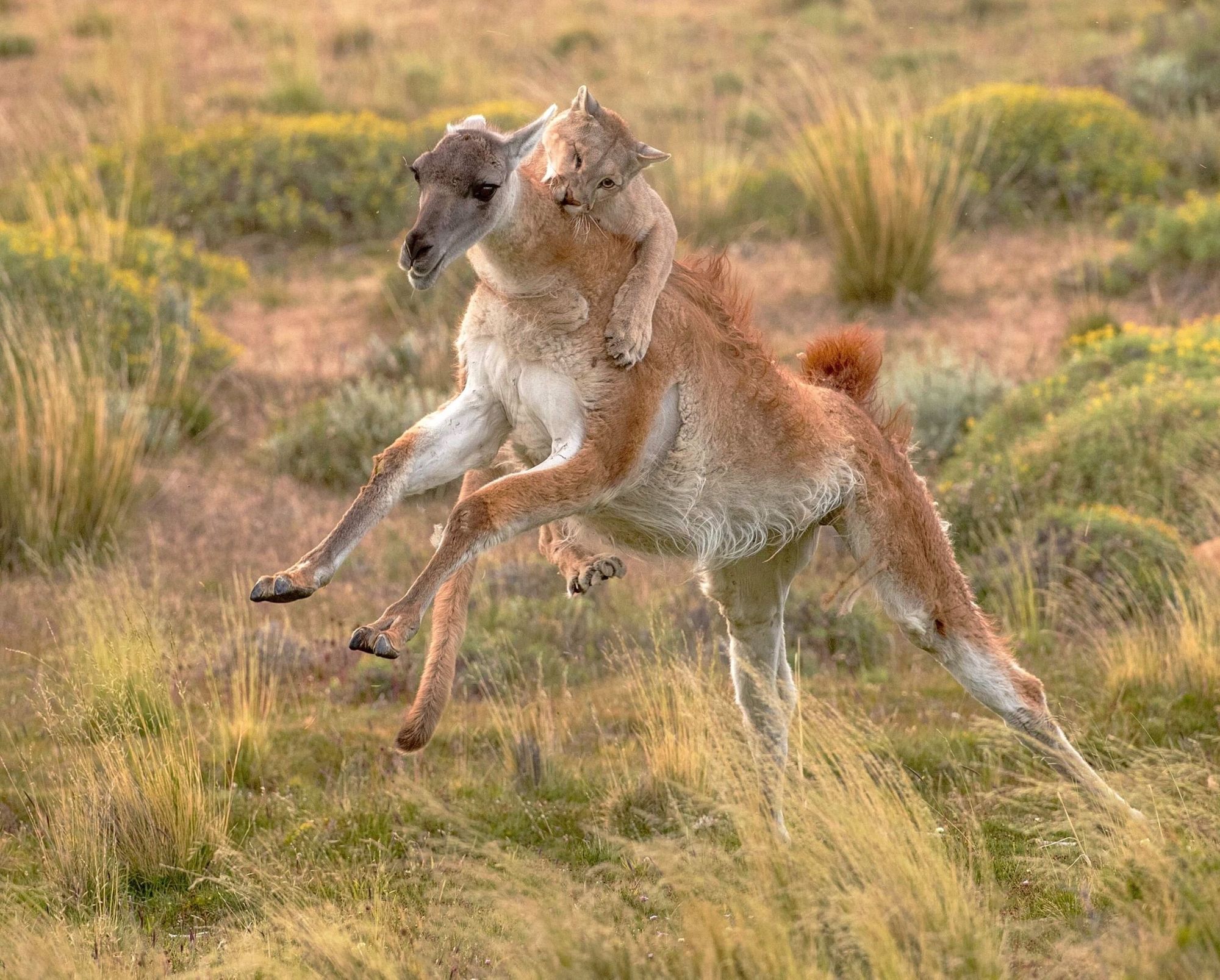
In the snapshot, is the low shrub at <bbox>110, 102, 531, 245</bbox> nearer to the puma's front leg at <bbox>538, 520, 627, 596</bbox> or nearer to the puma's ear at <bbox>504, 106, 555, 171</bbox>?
the puma's front leg at <bbox>538, 520, 627, 596</bbox>

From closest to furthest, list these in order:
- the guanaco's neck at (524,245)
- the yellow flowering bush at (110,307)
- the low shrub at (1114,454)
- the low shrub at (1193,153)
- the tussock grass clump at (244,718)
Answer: the guanaco's neck at (524,245) < the tussock grass clump at (244,718) < the low shrub at (1114,454) < the yellow flowering bush at (110,307) < the low shrub at (1193,153)

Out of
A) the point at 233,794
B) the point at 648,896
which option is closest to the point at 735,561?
the point at 648,896

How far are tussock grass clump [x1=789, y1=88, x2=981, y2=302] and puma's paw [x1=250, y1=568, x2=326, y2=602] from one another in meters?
11.0

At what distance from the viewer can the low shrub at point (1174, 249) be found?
14578mm

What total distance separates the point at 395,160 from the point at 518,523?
13.9 meters

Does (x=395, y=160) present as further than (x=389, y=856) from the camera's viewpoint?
Yes

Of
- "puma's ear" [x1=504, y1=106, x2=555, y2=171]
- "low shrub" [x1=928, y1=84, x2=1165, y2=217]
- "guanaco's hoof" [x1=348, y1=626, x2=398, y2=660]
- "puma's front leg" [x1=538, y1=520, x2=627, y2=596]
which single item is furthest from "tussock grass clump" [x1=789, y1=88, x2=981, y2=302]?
"guanaco's hoof" [x1=348, y1=626, x2=398, y2=660]

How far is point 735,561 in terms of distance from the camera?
5977 mm

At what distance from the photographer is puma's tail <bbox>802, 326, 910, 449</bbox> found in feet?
20.4

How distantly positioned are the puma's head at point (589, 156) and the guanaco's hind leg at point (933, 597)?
1.37 m

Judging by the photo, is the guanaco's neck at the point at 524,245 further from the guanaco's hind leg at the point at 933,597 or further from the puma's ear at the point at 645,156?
the guanaco's hind leg at the point at 933,597

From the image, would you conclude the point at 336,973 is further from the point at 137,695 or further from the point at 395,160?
the point at 395,160

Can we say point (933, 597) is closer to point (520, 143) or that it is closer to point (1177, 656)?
point (520, 143)

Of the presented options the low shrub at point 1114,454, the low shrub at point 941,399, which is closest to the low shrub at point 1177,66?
the low shrub at point 941,399
